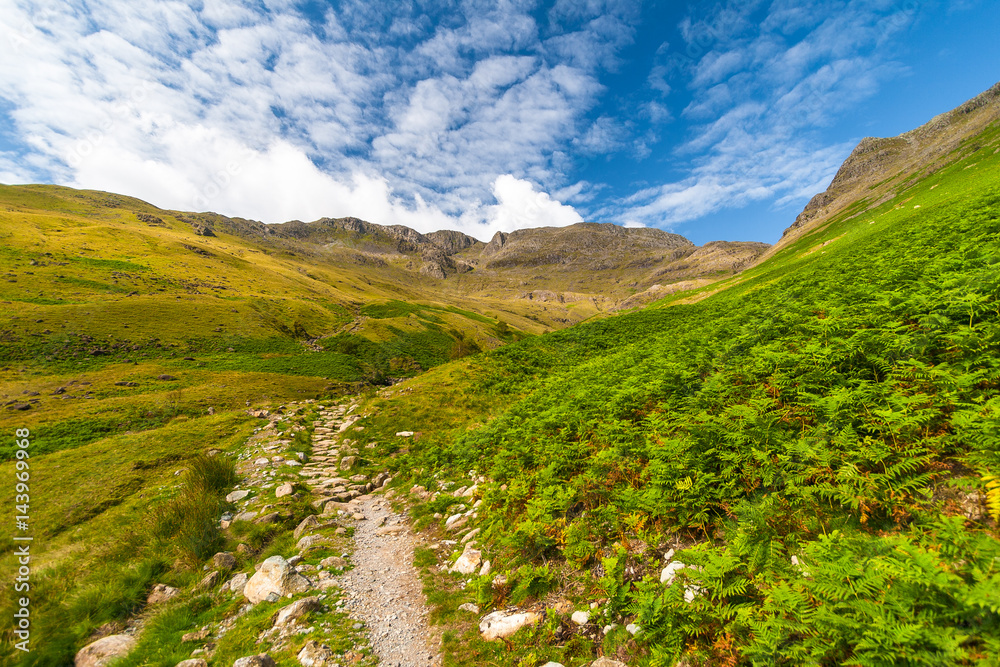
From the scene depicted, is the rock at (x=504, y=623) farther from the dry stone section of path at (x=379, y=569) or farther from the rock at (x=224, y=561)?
the rock at (x=224, y=561)

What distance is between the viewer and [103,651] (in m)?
6.73

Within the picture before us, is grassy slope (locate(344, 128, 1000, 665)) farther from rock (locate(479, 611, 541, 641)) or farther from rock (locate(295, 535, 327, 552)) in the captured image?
rock (locate(295, 535, 327, 552))

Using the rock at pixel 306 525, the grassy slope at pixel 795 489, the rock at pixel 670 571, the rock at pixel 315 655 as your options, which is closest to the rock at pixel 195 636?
the rock at pixel 315 655

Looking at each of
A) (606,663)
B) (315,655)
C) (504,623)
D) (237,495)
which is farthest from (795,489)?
(237,495)

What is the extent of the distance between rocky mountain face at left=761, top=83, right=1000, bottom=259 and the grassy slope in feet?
293

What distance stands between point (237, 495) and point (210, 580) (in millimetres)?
4561

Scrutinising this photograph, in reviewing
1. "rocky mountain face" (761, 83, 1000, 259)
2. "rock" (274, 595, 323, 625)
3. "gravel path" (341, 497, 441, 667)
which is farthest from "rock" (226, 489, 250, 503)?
"rocky mountain face" (761, 83, 1000, 259)

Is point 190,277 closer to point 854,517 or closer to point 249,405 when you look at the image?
point 249,405

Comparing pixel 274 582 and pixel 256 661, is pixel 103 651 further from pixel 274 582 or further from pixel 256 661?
pixel 256 661

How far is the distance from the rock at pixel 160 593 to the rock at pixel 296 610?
142 inches

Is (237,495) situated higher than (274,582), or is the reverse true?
(237,495)

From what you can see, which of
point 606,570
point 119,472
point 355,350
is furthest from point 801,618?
point 355,350

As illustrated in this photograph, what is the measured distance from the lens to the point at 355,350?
185 feet

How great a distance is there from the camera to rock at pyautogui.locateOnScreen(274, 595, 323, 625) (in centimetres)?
684
